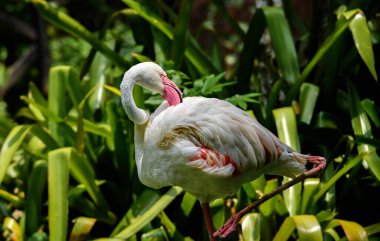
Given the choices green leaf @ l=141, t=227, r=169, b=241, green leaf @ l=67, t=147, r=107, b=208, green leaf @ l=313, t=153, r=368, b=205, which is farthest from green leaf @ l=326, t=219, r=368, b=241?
green leaf @ l=67, t=147, r=107, b=208

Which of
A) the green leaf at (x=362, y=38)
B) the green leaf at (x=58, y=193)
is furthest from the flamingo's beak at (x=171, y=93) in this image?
the green leaf at (x=362, y=38)

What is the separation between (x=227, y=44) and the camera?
725cm

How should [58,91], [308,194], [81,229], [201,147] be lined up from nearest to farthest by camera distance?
[201,147] < [308,194] < [81,229] < [58,91]

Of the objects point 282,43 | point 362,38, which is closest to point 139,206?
point 282,43

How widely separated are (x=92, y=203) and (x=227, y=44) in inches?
163

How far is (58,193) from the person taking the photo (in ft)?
10.0

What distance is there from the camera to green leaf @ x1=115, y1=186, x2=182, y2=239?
3053 millimetres

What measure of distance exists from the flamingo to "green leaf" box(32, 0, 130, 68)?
44.2 inches

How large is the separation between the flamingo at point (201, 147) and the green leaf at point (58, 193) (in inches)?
23.7

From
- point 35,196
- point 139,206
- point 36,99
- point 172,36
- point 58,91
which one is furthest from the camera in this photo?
point 36,99

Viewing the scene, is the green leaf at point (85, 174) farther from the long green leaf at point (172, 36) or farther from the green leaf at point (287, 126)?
the green leaf at point (287, 126)

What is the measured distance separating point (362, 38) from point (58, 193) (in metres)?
1.57

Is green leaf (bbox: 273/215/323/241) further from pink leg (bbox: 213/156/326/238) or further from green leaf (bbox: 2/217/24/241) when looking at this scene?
green leaf (bbox: 2/217/24/241)

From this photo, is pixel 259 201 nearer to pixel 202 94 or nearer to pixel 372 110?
pixel 202 94
